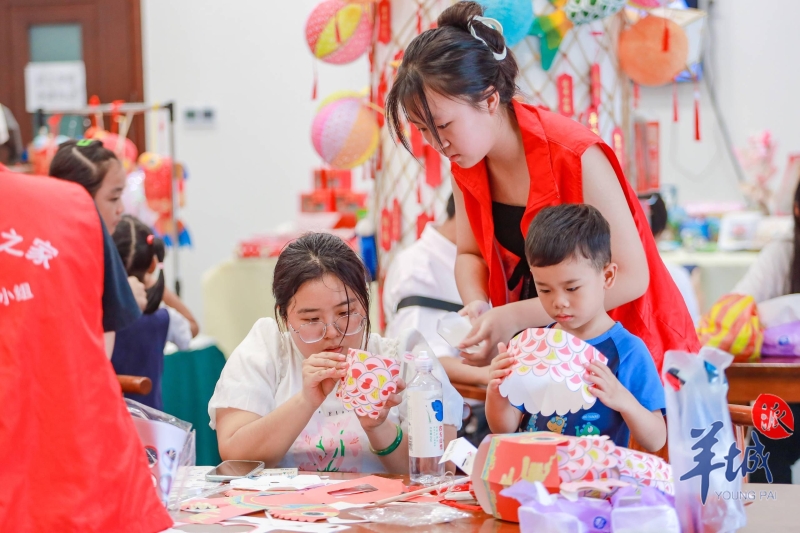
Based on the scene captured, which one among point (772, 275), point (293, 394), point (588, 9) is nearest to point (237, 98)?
point (588, 9)

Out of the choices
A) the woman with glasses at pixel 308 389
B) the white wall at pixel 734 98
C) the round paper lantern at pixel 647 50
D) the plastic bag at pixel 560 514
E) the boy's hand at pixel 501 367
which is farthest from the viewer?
the white wall at pixel 734 98

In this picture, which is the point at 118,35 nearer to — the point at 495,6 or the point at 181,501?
the point at 495,6

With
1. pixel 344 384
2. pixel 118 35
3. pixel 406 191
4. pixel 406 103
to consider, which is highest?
pixel 118 35

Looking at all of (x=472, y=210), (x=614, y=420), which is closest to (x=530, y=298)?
(x=472, y=210)

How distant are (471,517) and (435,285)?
4.64 ft

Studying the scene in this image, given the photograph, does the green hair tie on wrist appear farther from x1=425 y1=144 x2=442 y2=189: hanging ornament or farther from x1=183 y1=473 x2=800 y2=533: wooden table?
x1=425 y1=144 x2=442 y2=189: hanging ornament

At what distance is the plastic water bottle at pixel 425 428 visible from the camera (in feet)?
5.22

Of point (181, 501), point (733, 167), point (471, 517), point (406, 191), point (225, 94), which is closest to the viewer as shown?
point (471, 517)

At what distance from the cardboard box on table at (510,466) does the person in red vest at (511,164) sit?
1.28 ft

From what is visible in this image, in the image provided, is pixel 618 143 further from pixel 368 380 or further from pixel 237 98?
pixel 237 98

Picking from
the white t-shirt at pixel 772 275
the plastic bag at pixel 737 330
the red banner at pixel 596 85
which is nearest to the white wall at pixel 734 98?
the white t-shirt at pixel 772 275

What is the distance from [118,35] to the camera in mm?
6715

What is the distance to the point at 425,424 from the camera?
1.60m

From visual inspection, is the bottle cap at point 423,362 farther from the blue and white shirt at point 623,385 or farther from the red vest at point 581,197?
the red vest at point 581,197
